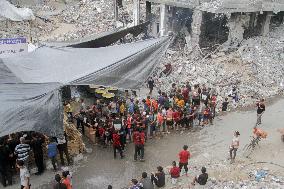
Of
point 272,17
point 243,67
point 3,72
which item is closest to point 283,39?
point 272,17

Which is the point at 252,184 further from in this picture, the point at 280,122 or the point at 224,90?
the point at 224,90

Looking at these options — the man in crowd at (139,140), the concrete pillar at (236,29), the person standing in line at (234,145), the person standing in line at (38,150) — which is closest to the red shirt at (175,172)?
the man in crowd at (139,140)

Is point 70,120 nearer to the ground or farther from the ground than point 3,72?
nearer to the ground

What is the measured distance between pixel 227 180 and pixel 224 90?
287 inches

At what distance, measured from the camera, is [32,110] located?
10.9 metres

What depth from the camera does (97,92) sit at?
17.8 m

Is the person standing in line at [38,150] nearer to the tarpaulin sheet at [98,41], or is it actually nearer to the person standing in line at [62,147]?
the person standing in line at [62,147]

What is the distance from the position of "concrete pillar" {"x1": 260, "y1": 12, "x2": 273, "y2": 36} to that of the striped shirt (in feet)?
50.2

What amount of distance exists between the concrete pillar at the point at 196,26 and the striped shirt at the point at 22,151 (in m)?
12.3

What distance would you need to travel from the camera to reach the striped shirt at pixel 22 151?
11812 millimetres

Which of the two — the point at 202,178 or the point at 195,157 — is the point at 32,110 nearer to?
the point at 202,178

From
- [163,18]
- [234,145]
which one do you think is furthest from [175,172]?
A: [163,18]

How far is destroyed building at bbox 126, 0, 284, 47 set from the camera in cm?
2061

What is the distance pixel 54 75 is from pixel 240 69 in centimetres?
1082
